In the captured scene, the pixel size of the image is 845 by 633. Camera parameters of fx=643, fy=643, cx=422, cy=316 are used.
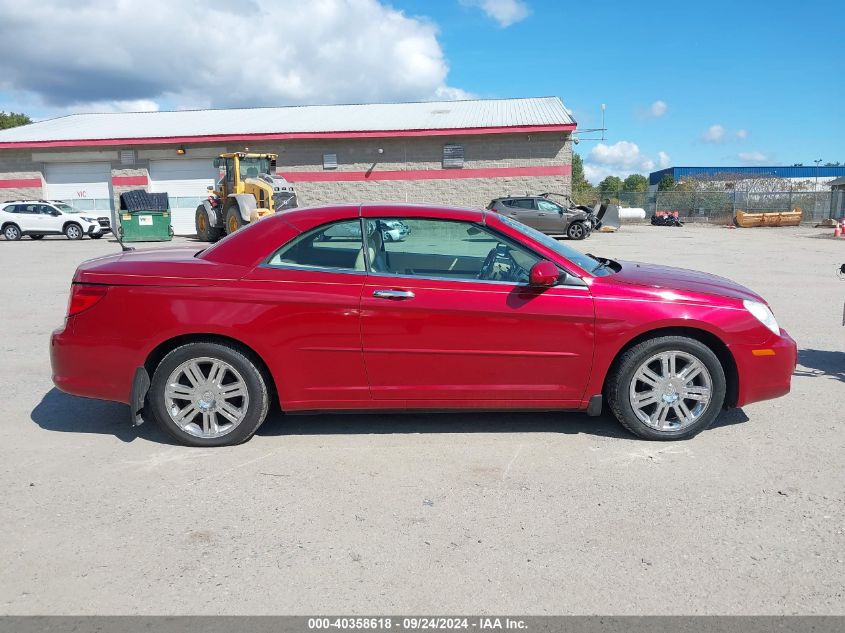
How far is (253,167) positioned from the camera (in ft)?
76.9

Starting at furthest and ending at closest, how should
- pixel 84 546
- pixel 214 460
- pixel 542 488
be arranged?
pixel 214 460 < pixel 542 488 < pixel 84 546

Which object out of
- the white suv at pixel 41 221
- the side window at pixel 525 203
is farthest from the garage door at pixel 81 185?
the side window at pixel 525 203

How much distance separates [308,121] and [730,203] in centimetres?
2576

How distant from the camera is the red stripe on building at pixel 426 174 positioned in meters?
29.4

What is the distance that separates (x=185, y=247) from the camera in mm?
5086

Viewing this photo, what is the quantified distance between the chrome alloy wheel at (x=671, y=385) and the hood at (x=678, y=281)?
0.46 metres

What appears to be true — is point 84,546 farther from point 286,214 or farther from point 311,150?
point 311,150

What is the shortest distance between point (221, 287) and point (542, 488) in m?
2.31

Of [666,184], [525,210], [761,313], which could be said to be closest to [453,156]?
[525,210]

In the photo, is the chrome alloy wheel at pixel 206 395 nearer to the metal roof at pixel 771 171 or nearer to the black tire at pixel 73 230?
the black tire at pixel 73 230

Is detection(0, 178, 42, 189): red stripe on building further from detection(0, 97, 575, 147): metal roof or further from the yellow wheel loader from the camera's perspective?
the yellow wheel loader

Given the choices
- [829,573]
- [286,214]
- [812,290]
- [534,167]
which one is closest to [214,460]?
[286,214]

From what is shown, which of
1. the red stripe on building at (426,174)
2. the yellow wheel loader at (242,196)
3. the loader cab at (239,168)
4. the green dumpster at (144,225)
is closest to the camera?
the yellow wheel loader at (242,196)

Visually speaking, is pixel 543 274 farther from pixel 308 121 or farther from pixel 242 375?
pixel 308 121
